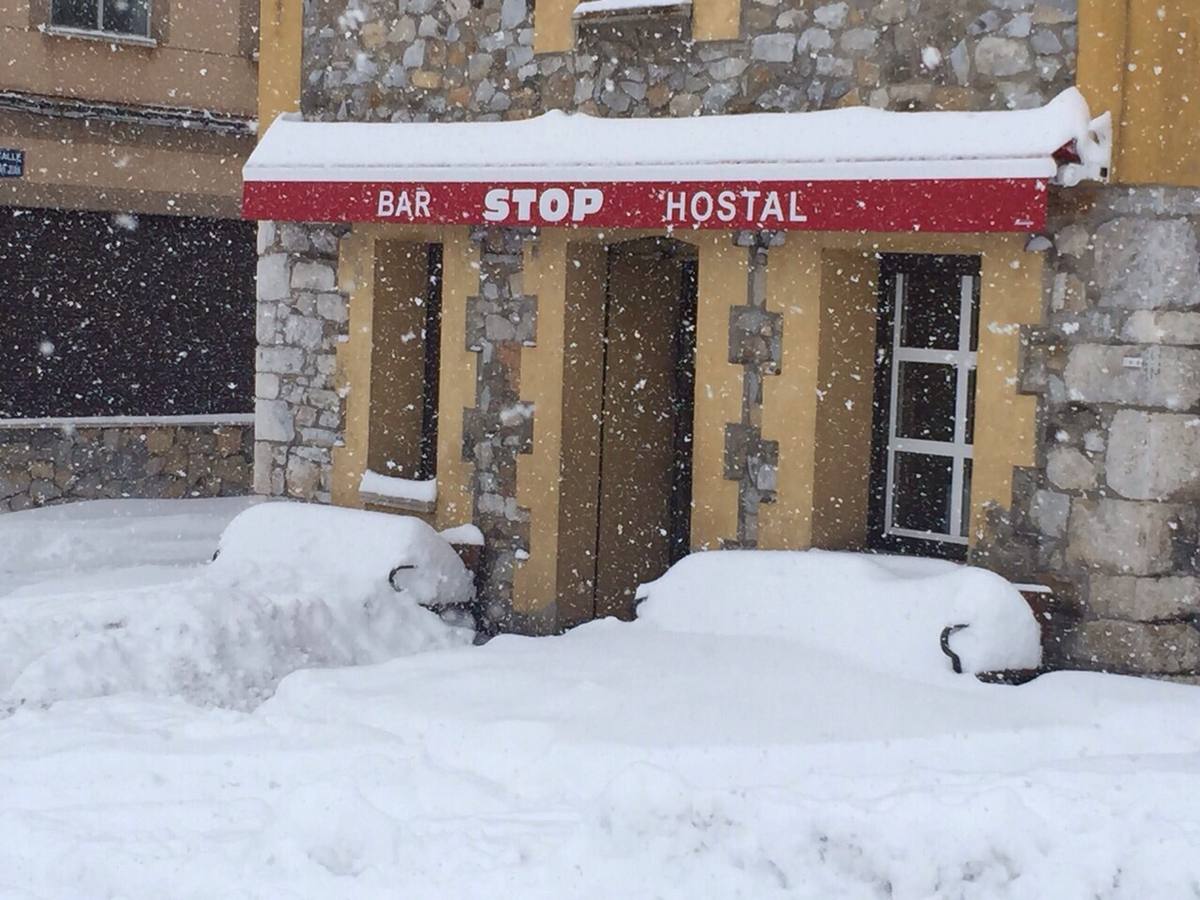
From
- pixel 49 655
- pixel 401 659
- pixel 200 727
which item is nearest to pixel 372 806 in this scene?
pixel 200 727

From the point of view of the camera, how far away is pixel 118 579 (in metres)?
11.1

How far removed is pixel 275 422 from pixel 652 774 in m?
6.09

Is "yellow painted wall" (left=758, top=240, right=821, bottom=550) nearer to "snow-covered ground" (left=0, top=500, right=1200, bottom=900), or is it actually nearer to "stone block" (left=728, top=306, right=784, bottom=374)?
"stone block" (left=728, top=306, right=784, bottom=374)

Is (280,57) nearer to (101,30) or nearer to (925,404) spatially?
(925,404)

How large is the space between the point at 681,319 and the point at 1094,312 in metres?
3.30

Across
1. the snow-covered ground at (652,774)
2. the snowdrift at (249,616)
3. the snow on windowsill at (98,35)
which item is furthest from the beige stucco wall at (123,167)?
the snow-covered ground at (652,774)

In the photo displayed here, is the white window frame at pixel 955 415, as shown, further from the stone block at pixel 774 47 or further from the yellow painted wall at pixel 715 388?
the stone block at pixel 774 47

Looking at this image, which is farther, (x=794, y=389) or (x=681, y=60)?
(x=681, y=60)

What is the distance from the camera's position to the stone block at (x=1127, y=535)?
8.32 m

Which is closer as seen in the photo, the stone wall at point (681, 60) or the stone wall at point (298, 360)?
the stone wall at point (681, 60)

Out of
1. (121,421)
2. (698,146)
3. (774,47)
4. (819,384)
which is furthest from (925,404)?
(121,421)

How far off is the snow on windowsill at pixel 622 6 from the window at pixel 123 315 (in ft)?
25.0

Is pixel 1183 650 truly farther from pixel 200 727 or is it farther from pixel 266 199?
pixel 266 199

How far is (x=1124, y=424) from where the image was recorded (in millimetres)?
8359
